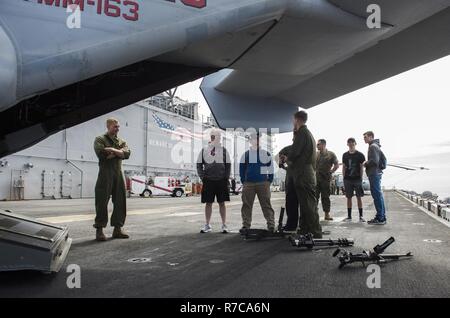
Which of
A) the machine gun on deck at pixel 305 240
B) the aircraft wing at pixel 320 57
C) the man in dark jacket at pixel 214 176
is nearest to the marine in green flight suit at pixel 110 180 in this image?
the man in dark jacket at pixel 214 176

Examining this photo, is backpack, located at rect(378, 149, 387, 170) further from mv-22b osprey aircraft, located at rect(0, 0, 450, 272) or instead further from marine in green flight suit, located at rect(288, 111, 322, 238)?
mv-22b osprey aircraft, located at rect(0, 0, 450, 272)

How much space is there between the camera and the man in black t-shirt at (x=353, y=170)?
7674 millimetres

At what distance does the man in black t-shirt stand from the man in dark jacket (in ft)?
10.3

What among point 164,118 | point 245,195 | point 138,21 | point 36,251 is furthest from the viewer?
point 164,118

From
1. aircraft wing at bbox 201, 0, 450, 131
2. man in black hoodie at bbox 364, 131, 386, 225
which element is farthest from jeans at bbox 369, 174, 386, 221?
aircraft wing at bbox 201, 0, 450, 131

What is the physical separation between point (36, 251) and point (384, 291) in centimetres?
277

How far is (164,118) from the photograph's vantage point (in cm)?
3241

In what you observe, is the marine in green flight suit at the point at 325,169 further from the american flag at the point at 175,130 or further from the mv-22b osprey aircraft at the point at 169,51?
the american flag at the point at 175,130

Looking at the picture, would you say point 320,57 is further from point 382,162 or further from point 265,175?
point 382,162

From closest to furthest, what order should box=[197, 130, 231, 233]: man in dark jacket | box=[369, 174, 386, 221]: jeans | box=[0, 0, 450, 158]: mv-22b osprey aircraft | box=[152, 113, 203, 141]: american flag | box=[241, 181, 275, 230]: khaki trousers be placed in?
box=[0, 0, 450, 158]: mv-22b osprey aircraft → box=[241, 181, 275, 230]: khaki trousers → box=[197, 130, 231, 233]: man in dark jacket → box=[369, 174, 386, 221]: jeans → box=[152, 113, 203, 141]: american flag

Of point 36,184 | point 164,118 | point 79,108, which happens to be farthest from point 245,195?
point 164,118

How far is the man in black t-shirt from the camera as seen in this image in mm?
7674
